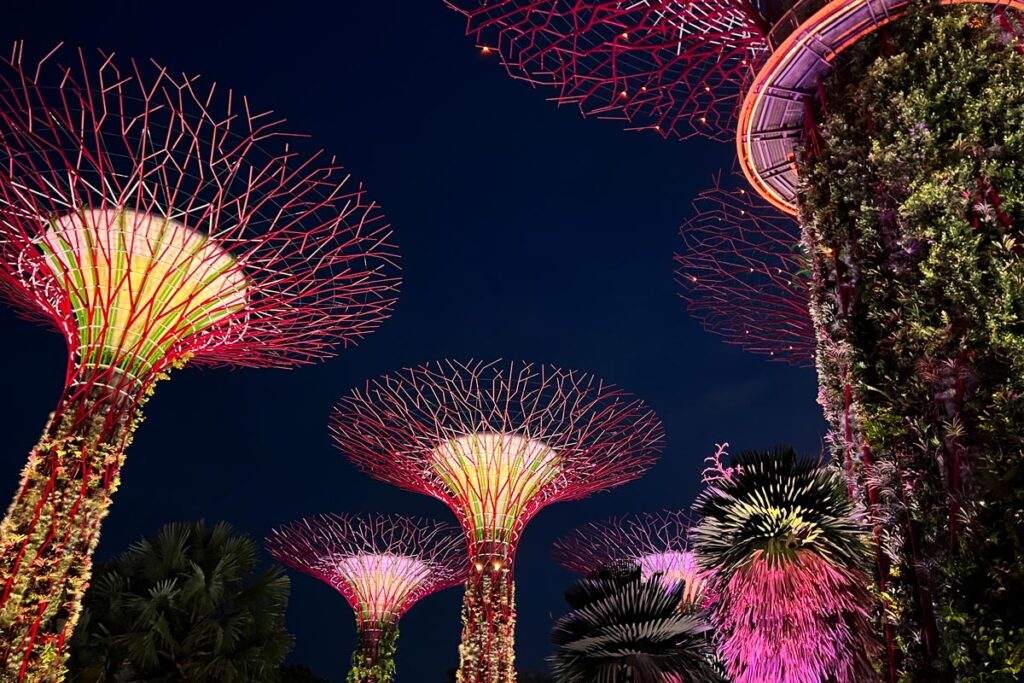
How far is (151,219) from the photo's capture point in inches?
417

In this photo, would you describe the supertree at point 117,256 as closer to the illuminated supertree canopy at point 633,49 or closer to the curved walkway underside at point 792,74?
the illuminated supertree canopy at point 633,49

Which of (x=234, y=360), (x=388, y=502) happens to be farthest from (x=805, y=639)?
(x=388, y=502)

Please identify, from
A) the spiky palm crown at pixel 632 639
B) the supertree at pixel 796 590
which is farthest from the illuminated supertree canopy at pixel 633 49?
the spiky palm crown at pixel 632 639

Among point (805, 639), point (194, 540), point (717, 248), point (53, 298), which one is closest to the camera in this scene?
point (805, 639)

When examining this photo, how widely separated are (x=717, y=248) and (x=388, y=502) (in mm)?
56886

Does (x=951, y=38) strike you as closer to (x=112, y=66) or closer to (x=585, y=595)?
(x=585, y=595)

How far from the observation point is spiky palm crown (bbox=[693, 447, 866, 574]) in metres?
5.36

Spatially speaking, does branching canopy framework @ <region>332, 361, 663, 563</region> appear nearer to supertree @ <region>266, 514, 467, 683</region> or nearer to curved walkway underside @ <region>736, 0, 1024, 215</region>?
supertree @ <region>266, 514, 467, 683</region>

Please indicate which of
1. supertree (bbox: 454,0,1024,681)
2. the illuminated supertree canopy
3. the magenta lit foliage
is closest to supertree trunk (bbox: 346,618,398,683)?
the illuminated supertree canopy

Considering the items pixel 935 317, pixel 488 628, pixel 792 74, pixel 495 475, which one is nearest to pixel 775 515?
pixel 935 317

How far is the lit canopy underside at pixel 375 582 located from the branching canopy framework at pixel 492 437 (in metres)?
8.62

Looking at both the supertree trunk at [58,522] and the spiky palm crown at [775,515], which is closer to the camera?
the spiky palm crown at [775,515]

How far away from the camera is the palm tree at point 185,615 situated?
14.1 meters

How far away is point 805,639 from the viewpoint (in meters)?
5.18
